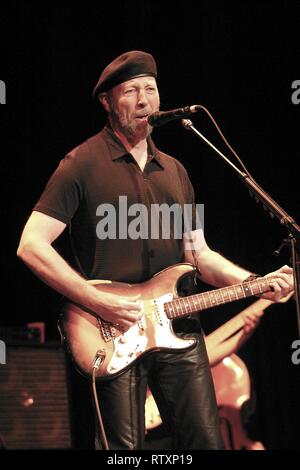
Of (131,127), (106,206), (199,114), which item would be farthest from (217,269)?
(199,114)

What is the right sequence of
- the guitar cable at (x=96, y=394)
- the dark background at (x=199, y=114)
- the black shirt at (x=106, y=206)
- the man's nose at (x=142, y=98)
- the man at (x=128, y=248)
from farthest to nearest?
1. the dark background at (x=199, y=114)
2. the man's nose at (x=142, y=98)
3. the black shirt at (x=106, y=206)
4. the man at (x=128, y=248)
5. the guitar cable at (x=96, y=394)

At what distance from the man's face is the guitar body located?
2.10ft

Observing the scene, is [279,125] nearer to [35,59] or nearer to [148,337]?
[35,59]

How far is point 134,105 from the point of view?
3.39 meters

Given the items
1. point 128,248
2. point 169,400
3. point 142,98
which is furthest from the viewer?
point 142,98

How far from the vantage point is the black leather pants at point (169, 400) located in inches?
117

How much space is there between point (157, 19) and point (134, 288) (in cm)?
273

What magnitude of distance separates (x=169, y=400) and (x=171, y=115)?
1.12 m

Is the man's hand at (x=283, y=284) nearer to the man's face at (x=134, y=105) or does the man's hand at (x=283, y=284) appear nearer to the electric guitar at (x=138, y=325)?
the electric guitar at (x=138, y=325)

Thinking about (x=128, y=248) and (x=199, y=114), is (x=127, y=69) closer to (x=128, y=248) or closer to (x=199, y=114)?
(x=128, y=248)

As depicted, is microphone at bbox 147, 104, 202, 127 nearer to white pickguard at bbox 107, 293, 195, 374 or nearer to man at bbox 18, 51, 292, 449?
man at bbox 18, 51, 292, 449

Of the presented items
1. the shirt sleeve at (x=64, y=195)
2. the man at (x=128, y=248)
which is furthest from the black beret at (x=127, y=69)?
the shirt sleeve at (x=64, y=195)

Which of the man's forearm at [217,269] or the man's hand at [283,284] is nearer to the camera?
the man's hand at [283,284]
